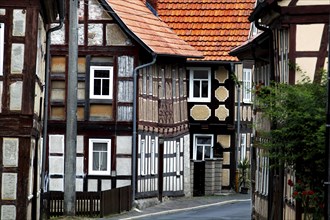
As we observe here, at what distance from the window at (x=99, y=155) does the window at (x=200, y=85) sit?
44.2 ft

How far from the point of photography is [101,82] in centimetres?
4456

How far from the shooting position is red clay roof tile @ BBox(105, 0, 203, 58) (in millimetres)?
44656

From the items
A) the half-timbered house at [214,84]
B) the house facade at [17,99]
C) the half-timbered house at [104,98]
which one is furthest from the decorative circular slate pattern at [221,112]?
the house facade at [17,99]

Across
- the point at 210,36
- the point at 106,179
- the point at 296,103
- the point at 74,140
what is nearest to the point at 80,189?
the point at 106,179

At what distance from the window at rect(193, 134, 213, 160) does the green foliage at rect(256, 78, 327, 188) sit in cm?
3157

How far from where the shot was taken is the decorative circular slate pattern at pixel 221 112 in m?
57.8

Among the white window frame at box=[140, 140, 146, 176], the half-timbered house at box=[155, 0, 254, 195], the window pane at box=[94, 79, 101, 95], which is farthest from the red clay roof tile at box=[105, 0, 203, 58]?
the half-timbered house at box=[155, 0, 254, 195]

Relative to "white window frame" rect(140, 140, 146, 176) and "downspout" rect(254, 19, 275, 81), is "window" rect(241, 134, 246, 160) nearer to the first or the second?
"white window frame" rect(140, 140, 146, 176)

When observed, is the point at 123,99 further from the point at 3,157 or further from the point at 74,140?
the point at 3,157

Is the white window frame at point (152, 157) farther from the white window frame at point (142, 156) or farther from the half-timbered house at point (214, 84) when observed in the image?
the half-timbered house at point (214, 84)

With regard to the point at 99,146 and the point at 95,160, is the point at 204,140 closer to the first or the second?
the point at 99,146

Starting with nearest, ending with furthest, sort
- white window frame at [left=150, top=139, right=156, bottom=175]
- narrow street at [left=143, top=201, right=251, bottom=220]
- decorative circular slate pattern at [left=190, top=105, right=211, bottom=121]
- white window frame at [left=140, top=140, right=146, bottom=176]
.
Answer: narrow street at [left=143, top=201, right=251, bottom=220], white window frame at [left=140, top=140, right=146, bottom=176], white window frame at [left=150, top=139, right=156, bottom=175], decorative circular slate pattern at [left=190, top=105, right=211, bottom=121]

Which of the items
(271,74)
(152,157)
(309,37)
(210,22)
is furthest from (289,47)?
(210,22)

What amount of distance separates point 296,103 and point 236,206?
23960 millimetres
